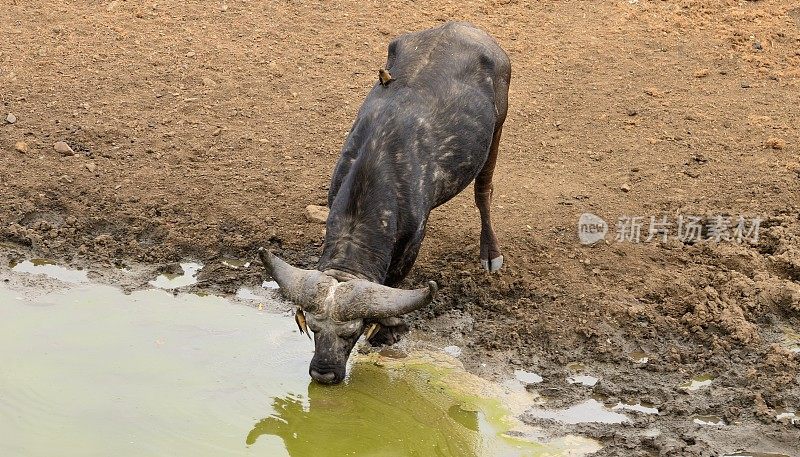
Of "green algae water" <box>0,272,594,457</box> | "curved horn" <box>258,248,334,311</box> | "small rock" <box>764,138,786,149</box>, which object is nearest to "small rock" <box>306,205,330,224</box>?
"green algae water" <box>0,272,594,457</box>

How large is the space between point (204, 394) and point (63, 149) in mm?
→ 4063

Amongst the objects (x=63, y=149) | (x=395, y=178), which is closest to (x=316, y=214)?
(x=395, y=178)

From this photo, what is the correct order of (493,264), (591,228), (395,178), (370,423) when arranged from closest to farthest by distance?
(370,423)
(395,178)
(493,264)
(591,228)

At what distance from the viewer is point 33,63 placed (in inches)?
472

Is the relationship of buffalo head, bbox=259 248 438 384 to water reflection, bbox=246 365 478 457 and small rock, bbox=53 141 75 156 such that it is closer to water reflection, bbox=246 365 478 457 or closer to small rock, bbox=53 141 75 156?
water reflection, bbox=246 365 478 457

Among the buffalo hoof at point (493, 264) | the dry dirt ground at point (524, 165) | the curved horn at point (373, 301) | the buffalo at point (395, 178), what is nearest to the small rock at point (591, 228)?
the dry dirt ground at point (524, 165)

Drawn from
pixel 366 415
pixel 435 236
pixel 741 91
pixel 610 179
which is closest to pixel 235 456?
pixel 366 415

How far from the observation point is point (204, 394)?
24.0ft

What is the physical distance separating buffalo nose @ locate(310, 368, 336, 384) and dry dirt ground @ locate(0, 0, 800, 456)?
55.0 inches

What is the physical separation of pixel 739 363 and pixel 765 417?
0.73 m

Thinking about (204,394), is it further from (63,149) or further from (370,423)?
(63,149)

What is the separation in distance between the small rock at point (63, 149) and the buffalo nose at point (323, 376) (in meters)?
4.58

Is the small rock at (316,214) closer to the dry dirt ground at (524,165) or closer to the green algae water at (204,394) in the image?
the dry dirt ground at (524,165)

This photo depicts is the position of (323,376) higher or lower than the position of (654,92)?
lower
